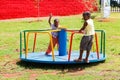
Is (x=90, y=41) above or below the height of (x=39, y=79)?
above

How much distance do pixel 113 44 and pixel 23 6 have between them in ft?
38.0

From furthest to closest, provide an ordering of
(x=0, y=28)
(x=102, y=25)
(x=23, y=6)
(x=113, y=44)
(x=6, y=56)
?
(x=23, y=6) → (x=102, y=25) → (x=0, y=28) → (x=113, y=44) → (x=6, y=56)

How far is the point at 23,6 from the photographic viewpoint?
25219 millimetres

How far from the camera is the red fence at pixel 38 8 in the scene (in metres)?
24.6

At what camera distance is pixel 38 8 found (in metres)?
25.8

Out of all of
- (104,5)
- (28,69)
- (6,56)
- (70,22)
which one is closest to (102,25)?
(70,22)

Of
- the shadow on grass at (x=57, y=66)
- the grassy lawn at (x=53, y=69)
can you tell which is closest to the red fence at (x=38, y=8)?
the grassy lawn at (x=53, y=69)

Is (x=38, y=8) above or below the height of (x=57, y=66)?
above

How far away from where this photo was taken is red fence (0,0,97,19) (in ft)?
80.8

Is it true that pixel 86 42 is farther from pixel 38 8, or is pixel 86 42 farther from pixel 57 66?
pixel 38 8

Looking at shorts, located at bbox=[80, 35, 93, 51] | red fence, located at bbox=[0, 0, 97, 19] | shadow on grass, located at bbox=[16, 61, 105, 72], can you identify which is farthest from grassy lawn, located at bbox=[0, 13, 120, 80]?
red fence, located at bbox=[0, 0, 97, 19]

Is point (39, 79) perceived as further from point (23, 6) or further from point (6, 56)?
point (23, 6)

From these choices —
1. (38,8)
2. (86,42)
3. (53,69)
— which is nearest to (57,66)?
(53,69)

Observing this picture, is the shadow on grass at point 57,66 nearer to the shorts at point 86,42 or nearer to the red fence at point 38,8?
the shorts at point 86,42
